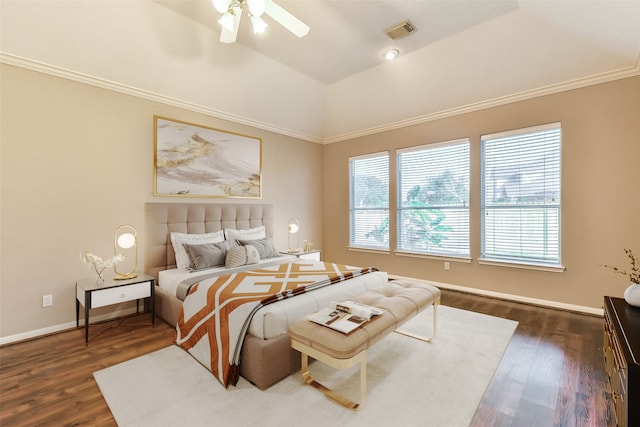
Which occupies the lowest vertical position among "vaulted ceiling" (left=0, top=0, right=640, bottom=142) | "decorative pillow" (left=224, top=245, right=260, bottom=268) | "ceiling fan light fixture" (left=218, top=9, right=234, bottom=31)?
"decorative pillow" (left=224, top=245, right=260, bottom=268)

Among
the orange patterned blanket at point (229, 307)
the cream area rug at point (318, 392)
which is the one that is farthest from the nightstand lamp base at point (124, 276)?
the cream area rug at point (318, 392)

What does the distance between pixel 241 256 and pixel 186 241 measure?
2.45 ft

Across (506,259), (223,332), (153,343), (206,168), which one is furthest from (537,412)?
(206,168)

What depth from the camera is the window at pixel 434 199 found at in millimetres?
4457

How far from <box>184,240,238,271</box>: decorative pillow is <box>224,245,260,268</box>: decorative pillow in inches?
4.3

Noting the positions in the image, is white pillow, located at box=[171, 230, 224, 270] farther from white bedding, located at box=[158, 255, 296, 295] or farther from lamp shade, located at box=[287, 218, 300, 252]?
lamp shade, located at box=[287, 218, 300, 252]

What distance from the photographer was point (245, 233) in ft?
14.3

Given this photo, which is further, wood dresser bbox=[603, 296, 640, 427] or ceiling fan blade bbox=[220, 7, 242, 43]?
ceiling fan blade bbox=[220, 7, 242, 43]

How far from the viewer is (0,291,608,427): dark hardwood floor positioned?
1.82 metres

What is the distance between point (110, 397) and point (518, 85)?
17.2ft

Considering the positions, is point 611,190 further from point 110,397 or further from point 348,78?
point 110,397

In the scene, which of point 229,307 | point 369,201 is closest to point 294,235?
point 369,201

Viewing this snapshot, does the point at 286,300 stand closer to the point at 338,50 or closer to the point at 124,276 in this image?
the point at 124,276

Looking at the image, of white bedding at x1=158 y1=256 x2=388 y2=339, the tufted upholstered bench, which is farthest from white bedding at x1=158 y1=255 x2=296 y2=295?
the tufted upholstered bench
